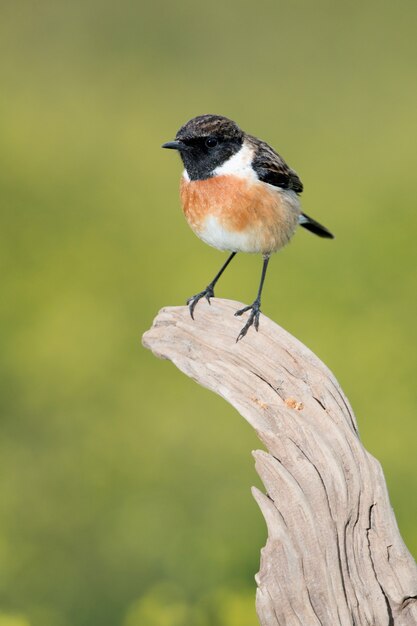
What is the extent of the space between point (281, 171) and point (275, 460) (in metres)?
1.64

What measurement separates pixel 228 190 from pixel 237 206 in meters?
0.09

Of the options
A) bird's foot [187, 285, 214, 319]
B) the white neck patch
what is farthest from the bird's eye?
bird's foot [187, 285, 214, 319]

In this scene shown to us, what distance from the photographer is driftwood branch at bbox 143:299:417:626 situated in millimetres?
4258

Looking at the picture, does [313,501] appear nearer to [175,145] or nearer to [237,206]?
[237,206]

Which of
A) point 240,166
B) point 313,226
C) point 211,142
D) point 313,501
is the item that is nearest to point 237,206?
point 240,166

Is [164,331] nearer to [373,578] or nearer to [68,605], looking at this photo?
[373,578]

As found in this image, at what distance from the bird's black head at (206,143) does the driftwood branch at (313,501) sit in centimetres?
92

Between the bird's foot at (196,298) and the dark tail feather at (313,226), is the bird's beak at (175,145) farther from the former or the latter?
the dark tail feather at (313,226)

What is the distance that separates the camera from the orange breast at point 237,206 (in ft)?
16.7

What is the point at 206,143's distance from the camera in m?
5.04

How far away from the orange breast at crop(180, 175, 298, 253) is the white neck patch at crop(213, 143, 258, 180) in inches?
1.0

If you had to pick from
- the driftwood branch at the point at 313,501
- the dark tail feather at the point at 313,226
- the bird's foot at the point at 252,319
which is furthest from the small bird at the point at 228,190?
the dark tail feather at the point at 313,226

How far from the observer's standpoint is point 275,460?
14.5 ft

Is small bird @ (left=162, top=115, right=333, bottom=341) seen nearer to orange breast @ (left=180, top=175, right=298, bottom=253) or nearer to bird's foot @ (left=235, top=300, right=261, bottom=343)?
orange breast @ (left=180, top=175, right=298, bottom=253)
